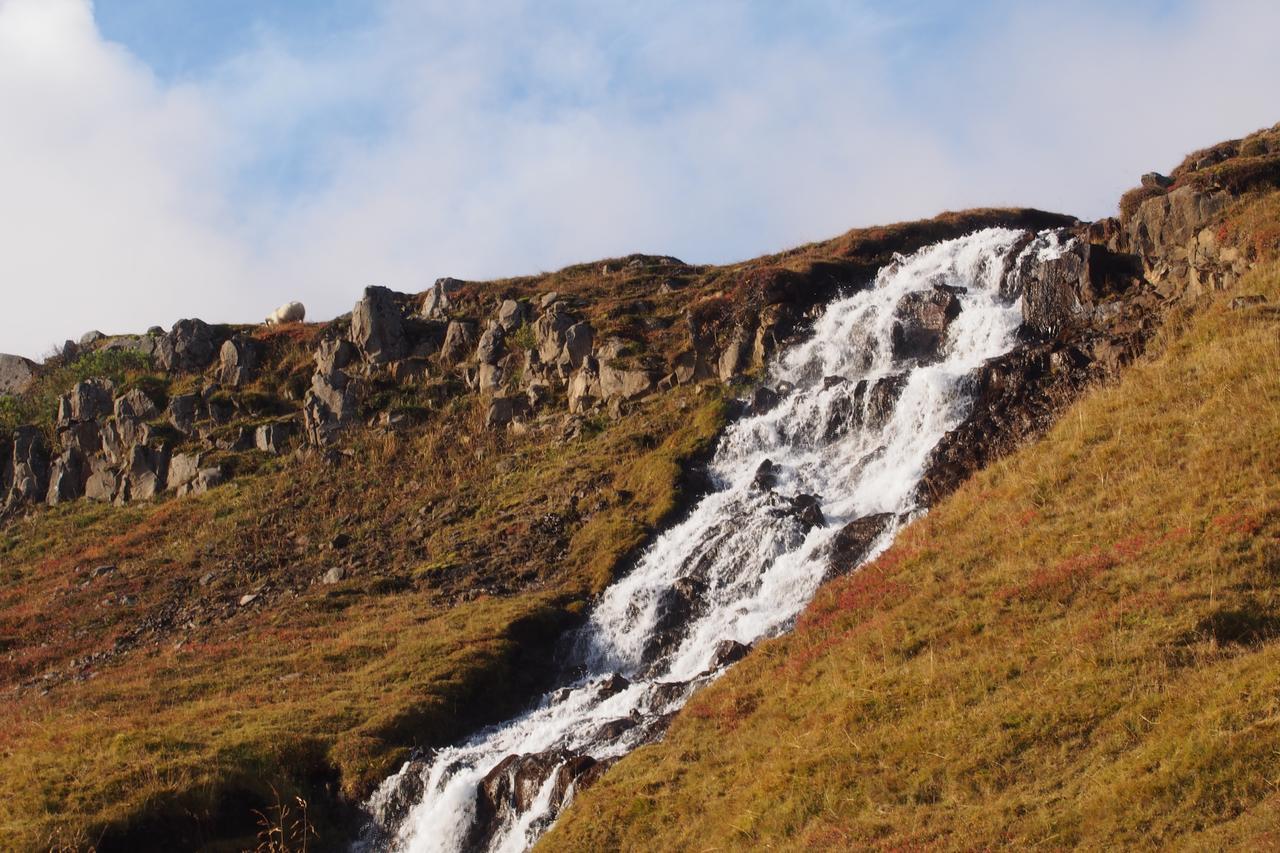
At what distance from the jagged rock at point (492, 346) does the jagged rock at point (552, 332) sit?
2.38 m

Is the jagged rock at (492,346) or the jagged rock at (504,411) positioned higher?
the jagged rock at (492,346)

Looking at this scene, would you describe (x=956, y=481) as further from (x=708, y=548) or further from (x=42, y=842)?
(x=42, y=842)

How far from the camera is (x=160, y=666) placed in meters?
36.7

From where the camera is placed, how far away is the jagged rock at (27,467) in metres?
63.6

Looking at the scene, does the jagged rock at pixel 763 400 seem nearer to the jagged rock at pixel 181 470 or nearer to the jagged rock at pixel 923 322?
the jagged rock at pixel 923 322

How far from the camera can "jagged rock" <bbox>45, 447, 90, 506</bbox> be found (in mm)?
62594

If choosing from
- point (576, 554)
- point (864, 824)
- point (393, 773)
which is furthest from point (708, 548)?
point (864, 824)

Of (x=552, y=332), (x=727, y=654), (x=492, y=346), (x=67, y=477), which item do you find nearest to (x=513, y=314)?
(x=492, y=346)

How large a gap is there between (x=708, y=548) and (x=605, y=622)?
4209 millimetres

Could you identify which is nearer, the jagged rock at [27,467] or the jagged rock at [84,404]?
the jagged rock at [27,467]

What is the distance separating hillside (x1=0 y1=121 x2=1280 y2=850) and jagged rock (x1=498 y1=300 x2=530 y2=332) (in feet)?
0.85

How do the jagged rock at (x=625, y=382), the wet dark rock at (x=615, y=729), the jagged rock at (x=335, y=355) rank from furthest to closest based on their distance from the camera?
1. the jagged rock at (x=335, y=355)
2. the jagged rock at (x=625, y=382)
3. the wet dark rock at (x=615, y=729)

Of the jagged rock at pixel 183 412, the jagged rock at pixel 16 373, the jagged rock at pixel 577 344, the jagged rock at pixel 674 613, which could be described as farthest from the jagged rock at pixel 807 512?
the jagged rock at pixel 16 373

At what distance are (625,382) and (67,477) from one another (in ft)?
115
